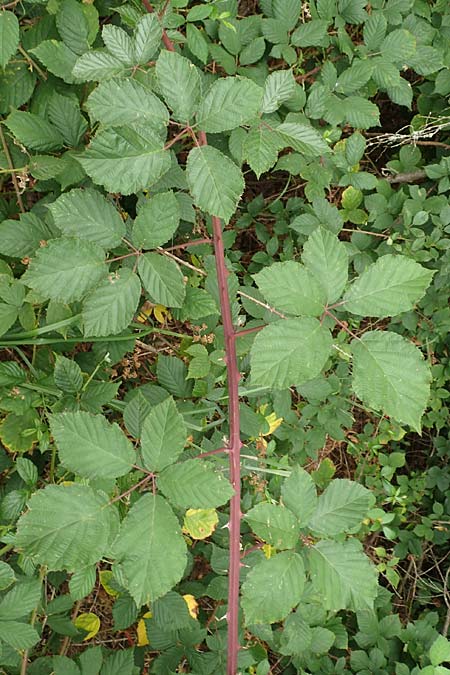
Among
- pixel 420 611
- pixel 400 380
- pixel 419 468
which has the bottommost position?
pixel 420 611

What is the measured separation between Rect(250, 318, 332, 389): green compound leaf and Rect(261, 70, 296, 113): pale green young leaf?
61 centimetres

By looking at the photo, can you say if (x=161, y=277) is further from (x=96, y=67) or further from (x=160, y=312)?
(x=160, y=312)

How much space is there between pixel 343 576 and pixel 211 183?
78cm

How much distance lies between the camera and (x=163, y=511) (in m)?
0.95

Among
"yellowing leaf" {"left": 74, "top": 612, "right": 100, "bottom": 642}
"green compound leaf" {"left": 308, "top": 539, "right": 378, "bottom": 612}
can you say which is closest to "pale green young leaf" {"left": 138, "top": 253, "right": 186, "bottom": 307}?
"green compound leaf" {"left": 308, "top": 539, "right": 378, "bottom": 612}

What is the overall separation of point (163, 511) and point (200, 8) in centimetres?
124

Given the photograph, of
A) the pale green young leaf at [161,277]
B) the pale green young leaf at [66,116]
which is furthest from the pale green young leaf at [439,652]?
the pale green young leaf at [66,116]

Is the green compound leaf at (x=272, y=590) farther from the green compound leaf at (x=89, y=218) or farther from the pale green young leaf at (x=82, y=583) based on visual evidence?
the green compound leaf at (x=89, y=218)

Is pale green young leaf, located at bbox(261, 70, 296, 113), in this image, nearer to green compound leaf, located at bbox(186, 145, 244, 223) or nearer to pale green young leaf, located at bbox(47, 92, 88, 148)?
green compound leaf, located at bbox(186, 145, 244, 223)

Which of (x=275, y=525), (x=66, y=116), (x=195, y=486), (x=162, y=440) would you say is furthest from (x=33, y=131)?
(x=275, y=525)

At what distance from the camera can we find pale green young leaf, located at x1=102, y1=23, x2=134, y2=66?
3.93 feet

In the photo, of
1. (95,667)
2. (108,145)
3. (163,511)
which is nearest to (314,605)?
(95,667)

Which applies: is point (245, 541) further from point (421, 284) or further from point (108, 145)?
point (108, 145)

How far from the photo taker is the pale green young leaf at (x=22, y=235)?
1426mm
